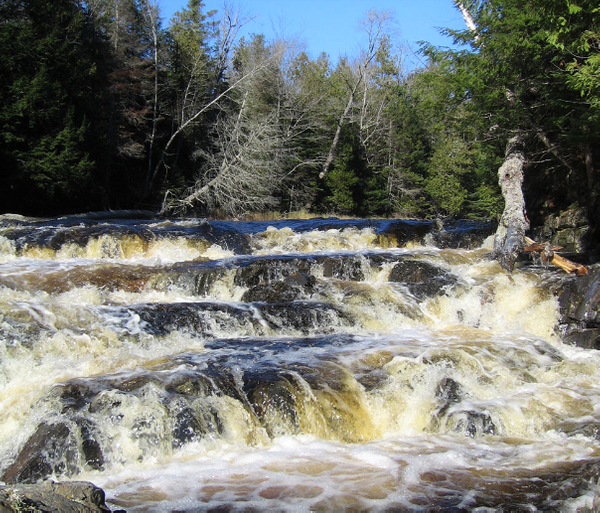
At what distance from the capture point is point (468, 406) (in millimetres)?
5305

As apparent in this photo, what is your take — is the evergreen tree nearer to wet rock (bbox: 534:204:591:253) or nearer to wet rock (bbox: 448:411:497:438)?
wet rock (bbox: 534:204:591:253)

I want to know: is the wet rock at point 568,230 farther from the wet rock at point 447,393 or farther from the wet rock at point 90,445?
the wet rock at point 90,445

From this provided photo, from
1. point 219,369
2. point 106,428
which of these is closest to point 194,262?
point 219,369

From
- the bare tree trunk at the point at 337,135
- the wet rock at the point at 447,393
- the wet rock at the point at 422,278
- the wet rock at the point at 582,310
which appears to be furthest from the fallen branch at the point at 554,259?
the bare tree trunk at the point at 337,135

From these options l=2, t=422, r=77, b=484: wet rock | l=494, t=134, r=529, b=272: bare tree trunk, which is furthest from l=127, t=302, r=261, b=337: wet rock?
l=494, t=134, r=529, b=272: bare tree trunk

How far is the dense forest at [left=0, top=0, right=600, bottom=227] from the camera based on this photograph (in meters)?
10.9

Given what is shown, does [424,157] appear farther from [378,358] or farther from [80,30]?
[378,358]

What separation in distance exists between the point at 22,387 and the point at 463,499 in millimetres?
4160

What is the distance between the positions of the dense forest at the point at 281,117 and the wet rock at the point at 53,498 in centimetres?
875

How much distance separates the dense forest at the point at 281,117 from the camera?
1091cm

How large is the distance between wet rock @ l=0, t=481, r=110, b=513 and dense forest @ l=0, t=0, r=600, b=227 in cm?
875

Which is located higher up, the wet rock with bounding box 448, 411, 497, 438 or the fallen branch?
the fallen branch

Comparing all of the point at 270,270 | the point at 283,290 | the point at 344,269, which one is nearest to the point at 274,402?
the point at 283,290

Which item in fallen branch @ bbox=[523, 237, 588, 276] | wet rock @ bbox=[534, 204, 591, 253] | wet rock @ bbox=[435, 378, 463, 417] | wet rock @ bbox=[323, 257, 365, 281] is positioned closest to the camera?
wet rock @ bbox=[435, 378, 463, 417]
